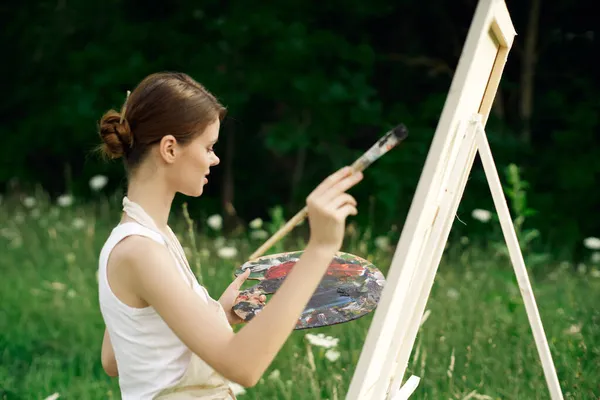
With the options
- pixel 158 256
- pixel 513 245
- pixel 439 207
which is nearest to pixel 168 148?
pixel 158 256

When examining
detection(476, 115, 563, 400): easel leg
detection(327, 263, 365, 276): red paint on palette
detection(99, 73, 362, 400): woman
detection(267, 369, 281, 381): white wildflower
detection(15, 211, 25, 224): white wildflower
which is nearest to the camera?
detection(99, 73, 362, 400): woman

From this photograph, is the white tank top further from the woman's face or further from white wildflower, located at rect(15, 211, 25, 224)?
white wildflower, located at rect(15, 211, 25, 224)

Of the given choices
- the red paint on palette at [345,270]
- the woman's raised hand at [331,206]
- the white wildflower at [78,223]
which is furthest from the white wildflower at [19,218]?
the woman's raised hand at [331,206]

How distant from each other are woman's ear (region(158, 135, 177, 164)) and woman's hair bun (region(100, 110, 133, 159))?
9 cm

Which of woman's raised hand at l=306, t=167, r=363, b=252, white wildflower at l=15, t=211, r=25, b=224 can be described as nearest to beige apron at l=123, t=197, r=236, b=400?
woman's raised hand at l=306, t=167, r=363, b=252

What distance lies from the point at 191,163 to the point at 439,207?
52cm

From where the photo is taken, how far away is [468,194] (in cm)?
591

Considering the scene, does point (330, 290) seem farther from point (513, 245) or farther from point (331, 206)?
point (331, 206)

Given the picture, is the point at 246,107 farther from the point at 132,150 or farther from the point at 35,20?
the point at 132,150

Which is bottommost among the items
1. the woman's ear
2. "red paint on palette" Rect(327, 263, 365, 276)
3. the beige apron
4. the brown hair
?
"red paint on palette" Rect(327, 263, 365, 276)

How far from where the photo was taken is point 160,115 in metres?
1.63

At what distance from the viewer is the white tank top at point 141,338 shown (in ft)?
5.26

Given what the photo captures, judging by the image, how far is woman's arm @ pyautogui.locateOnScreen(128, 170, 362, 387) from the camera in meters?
1.35

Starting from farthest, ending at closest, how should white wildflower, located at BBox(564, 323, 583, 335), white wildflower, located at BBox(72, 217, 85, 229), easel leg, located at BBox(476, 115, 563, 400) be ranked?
white wildflower, located at BBox(72, 217, 85, 229) → white wildflower, located at BBox(564, 323, 583, 335) → easel leg, located at BBox(476, 115, 563, 400)
